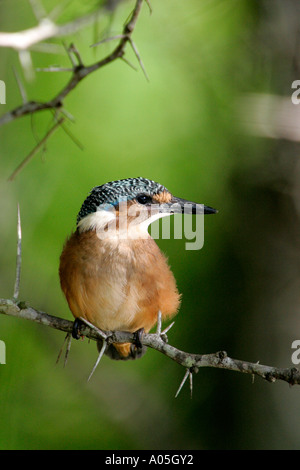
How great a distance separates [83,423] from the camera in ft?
16.2

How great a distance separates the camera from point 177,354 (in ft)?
7.72

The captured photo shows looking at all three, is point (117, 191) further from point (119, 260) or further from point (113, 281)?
point (113, 281)

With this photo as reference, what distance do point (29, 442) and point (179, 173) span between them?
2.48 m

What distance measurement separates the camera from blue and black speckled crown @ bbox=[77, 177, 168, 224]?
3.08 meters

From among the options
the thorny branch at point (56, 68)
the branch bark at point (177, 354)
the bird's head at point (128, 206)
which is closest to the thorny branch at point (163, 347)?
the branch bark at point (177, 354)

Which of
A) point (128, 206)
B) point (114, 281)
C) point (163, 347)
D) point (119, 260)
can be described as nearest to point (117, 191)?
point (128, 206)

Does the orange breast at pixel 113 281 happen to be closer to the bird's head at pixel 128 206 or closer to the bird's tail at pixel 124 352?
the bird's head at pixel 128 206

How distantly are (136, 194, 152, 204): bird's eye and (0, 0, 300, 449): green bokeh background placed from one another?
155 cm

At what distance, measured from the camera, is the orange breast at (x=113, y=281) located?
9.90ft

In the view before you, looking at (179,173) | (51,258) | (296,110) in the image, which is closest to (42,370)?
(51,258)

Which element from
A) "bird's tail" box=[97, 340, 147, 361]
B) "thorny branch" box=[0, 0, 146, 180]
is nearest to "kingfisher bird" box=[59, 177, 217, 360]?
"bird's tail" box=[97, 340, 147, 361]

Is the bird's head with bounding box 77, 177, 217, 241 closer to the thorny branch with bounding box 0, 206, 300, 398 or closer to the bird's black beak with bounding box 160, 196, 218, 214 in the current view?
the bird's black beak with bounding box 160, 196, 218, 214

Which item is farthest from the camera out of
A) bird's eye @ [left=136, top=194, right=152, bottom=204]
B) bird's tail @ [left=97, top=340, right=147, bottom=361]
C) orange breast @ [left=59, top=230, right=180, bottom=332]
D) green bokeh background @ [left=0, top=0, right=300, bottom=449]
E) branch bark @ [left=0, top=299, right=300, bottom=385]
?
green bokeh background @ [left=0, top=0, right=300, bottom=449]

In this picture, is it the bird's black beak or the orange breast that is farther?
the bird's black beak
